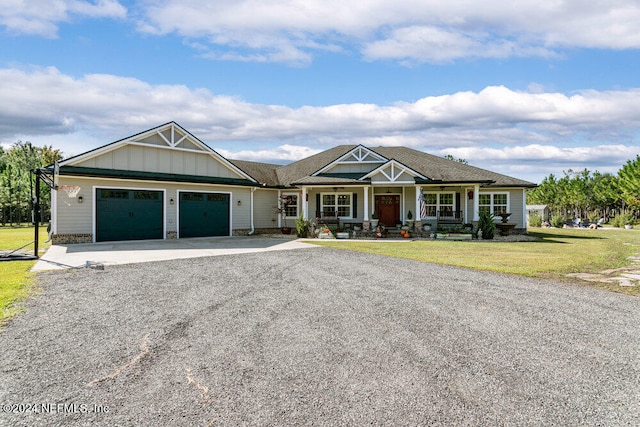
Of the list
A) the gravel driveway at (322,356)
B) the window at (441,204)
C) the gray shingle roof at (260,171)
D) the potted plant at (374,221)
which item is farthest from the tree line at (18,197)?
the gravel driveway at (322,356)

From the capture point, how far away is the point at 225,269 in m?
10.0

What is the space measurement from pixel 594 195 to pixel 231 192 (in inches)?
2217

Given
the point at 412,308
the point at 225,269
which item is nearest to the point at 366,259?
the point at 225,269

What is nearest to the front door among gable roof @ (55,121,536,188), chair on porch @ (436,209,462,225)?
gable roof @ (55,121,536,188)

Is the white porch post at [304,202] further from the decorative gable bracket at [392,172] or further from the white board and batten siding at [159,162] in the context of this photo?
the white board and batten siding at [159,162]

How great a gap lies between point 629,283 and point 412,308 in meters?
5.36

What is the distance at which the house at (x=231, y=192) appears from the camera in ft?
55.1

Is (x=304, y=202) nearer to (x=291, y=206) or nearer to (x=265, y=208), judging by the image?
(x=291, y=206)

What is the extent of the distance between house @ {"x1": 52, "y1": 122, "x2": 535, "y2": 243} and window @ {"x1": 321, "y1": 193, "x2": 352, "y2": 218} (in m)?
0.06

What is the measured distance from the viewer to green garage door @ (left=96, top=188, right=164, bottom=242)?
671 inches

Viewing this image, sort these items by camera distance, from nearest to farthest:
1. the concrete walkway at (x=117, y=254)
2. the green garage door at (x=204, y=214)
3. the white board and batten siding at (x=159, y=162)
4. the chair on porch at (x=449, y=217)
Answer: the concrete walkway at (x=117, y=254), the white board and batten siding at (x=159, y=162), the green garage door at (x=204, y=214), the chair on porch at (x=449, y=217)

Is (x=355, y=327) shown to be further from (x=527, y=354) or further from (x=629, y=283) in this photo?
(x=629, y=283)

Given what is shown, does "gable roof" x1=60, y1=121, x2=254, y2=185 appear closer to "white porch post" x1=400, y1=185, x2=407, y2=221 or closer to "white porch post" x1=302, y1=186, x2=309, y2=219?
"white porch post" x1=302, y1=186, x2=309, y2=219

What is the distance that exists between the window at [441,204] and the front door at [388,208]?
175 cm
